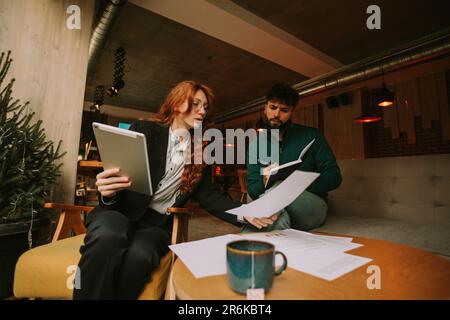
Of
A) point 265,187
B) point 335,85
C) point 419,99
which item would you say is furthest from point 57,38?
point 419,99

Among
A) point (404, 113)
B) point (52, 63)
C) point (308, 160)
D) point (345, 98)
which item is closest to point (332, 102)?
point (345, 98)

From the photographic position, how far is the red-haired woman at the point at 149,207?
87cm

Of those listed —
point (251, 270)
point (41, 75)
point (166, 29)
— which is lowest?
point (251, 270)

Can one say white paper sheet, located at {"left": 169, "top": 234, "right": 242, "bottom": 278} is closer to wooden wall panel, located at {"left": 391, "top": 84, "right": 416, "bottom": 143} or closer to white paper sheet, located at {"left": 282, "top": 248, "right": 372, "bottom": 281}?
white paper sheet, located at {"left": 282, "top": 248, "right": 372, "bottom": 281}

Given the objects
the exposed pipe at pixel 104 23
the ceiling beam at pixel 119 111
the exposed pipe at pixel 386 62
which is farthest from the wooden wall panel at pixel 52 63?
the ceiling beam at pixel 119 111

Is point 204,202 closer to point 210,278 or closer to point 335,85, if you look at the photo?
point 210,278

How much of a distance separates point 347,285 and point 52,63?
2.54 meters

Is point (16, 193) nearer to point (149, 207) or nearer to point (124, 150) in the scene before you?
point (149, 207)

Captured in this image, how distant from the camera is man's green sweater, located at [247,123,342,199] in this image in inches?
69.1

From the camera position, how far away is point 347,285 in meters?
0.56

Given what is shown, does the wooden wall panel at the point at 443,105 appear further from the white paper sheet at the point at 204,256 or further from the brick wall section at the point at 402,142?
the white paper sheet at the point at 204,256

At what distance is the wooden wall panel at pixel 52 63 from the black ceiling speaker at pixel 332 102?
5849 mm

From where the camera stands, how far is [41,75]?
2.00 metres

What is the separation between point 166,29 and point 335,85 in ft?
12.5
